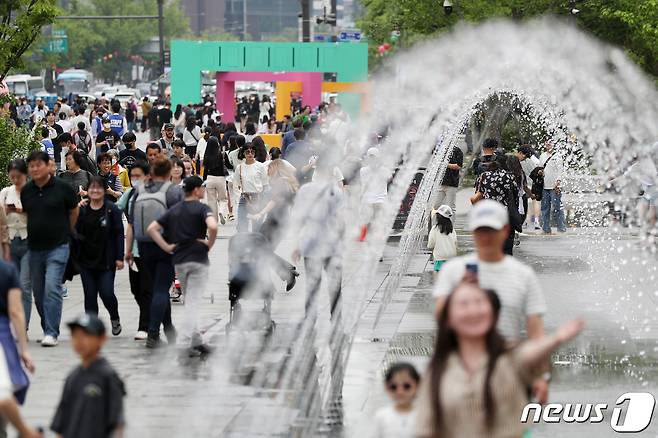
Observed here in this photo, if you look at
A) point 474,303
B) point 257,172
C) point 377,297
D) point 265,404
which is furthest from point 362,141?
point 474,303

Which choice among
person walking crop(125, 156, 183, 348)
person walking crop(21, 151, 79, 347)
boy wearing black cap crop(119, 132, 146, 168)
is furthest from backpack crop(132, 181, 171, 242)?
boy wearing black cap crop(119, 132, 146, 168)

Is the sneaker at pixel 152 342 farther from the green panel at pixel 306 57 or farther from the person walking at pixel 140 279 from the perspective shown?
the green panel at pixel 306 57

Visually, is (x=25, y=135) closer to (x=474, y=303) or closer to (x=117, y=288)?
(x=117, y=288)

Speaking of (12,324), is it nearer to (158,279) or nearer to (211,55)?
(158,279)

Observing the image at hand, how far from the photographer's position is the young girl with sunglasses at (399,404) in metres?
6.50

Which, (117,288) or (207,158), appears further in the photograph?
(207,158)

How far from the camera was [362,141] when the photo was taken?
2633cm

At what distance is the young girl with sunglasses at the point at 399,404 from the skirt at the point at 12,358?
275 centimetres

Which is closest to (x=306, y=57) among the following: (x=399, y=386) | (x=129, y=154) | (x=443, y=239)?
(x=129, y=154)

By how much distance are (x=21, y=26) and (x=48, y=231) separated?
7.43m

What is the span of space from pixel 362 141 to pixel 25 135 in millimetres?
8892

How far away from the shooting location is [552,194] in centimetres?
2259

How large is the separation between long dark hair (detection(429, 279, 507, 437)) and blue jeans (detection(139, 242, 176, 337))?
6963 mm

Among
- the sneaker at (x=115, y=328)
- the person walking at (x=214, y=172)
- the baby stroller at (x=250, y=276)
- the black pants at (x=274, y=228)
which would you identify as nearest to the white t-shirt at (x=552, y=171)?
the person walking at (x=214, y=172)
